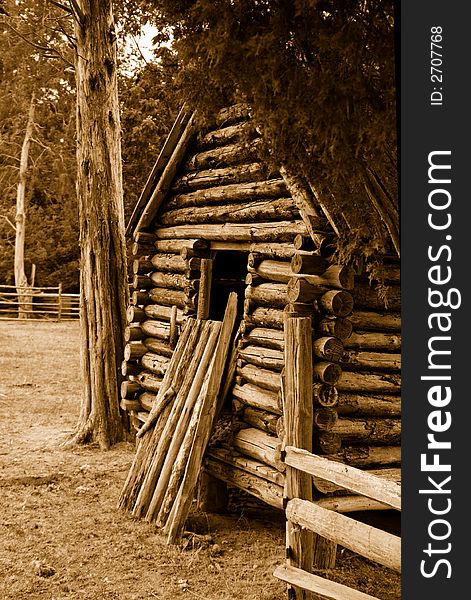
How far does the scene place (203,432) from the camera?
6.76 meters

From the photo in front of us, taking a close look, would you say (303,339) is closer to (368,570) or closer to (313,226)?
(313,226)

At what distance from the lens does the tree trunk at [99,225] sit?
1006cm

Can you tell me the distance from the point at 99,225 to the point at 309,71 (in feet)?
22.4

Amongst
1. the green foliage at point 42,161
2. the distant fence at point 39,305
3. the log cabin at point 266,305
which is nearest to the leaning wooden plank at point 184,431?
the log cabin at point 266,305

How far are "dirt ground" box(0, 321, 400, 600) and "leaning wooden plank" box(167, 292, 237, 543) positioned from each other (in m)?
0.21

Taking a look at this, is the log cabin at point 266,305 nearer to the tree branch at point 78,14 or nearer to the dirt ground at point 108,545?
the dirt ground at point 108,545

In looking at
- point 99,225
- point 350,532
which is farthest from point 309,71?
point 99,225

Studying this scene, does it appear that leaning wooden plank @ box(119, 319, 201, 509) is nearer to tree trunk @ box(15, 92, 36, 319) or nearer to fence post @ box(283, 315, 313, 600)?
fence post @ box(283, 315, 313, 600)

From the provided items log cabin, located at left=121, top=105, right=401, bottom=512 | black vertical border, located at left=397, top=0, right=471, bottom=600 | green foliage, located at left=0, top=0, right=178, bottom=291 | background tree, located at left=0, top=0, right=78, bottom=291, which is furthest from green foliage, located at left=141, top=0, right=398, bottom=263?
background tree, located at left=0, top=0, right=78, bottom=291

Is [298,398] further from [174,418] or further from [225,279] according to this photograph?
[225,279]

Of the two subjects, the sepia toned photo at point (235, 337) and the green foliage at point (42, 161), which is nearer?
the sepia toned photo at point (235, 337)

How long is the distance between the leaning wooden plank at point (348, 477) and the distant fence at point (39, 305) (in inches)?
954

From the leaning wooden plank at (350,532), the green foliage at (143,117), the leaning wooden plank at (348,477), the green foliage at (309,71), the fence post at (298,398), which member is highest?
the green foliage at (143,117)

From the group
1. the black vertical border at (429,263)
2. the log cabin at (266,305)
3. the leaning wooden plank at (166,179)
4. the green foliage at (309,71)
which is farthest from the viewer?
the leaning wooden plank at (166,179)
